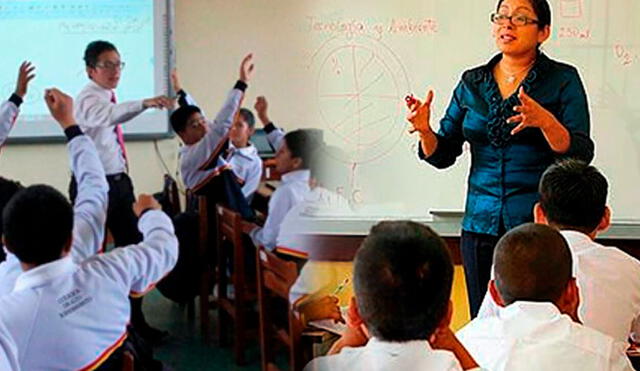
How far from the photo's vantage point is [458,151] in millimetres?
1818

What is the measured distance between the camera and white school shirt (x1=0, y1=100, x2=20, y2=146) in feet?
2.91

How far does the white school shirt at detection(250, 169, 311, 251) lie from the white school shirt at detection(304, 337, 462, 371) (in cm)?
21

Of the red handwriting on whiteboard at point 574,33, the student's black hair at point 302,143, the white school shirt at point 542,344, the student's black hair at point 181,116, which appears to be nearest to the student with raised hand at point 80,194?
the student's black hair at point 181,116

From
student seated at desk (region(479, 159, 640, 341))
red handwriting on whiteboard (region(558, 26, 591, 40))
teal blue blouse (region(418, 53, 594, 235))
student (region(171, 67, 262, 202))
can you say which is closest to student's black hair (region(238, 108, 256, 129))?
student (region(171, 67, 262, 202))

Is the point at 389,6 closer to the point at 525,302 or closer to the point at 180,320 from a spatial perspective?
the point at 525,302

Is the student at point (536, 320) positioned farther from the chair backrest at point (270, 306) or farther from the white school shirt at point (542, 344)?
the chair backrest at point (270, 306)

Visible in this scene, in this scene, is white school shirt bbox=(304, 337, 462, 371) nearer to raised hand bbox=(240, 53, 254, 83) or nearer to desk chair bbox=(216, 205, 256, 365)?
desk chair bbox=(216, 205, 256, 365)

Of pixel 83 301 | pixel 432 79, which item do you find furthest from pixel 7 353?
pixel 432 79

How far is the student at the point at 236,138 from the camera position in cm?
88

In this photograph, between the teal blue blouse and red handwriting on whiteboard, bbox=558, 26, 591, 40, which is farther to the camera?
red handwriting on whiteboard, bbox=558, 26, 591, 40

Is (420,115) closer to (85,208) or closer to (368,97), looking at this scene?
(368,97)

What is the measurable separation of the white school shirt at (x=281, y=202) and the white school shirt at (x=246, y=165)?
27 millimetres

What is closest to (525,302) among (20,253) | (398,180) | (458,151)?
(458,151)

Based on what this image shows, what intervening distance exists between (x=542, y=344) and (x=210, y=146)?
67 cm
